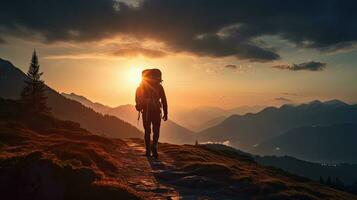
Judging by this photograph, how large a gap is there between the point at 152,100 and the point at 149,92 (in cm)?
57

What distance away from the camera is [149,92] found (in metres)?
24.4

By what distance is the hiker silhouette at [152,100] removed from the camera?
79.3 feet

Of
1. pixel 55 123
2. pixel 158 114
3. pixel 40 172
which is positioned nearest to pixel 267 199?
pixel 40 172

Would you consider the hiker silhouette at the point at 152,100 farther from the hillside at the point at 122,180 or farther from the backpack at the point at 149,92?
the hillside at the point at 122,180

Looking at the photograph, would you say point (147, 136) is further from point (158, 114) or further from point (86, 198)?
point (86, 198)

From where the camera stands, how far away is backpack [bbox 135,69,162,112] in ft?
79.2

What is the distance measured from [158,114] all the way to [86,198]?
1272cm

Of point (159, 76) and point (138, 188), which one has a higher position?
point (159, 76)

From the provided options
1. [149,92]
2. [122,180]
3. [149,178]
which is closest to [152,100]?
[149,92]

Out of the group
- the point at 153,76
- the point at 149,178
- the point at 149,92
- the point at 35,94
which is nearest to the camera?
the point at 149,178

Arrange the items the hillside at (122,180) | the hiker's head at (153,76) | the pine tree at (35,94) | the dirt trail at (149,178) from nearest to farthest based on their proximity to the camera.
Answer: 1. the hillside at (122,180)
2. the dirt trail at (149,178)
3. the hiker's head at (153,76)
4. the pine tree at (35,94)

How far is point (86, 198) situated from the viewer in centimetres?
1185

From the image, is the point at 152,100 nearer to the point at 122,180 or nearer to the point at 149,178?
the point at 149,178

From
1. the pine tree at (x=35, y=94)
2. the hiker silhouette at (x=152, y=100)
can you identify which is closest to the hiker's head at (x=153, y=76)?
the hiker silhouette at (x=152, y=100)
